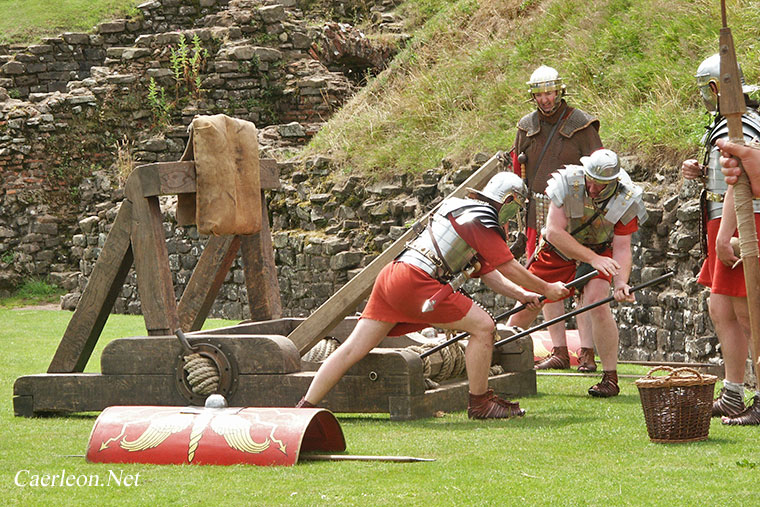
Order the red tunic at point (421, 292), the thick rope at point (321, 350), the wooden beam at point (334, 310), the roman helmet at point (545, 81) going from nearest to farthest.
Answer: the red tunic at point (421, 292) → the wooden beam at point (334, 310) → the thick rope at point (321, 350) → the roman helmet at point (545, 81)

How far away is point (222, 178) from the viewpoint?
6.82m

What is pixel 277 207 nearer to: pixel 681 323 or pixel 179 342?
pixel 681 323

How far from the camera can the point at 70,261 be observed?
20031 millimetres

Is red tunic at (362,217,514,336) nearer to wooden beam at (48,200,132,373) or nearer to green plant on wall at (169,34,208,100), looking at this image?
wooden beam at (48,200,132,373)

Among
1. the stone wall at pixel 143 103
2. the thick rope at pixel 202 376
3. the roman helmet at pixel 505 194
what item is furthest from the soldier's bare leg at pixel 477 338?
the stone wall at pixel 143 103

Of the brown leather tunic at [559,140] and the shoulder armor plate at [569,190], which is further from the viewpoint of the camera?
the brown leather tunic at [559,140]

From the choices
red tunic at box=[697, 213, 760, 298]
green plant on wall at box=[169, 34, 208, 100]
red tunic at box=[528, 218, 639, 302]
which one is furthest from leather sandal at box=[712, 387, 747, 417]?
green plant on wall at box=[169, 34, 208, 100]

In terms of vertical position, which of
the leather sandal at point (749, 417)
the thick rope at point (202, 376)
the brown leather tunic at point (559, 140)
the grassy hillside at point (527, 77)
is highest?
the grassy hillside at point (527, 77)

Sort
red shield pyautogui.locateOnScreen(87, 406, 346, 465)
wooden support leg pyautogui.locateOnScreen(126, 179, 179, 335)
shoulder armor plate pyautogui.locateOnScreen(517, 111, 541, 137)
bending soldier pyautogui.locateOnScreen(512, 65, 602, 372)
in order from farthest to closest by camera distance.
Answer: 1. shoulder armor plate pyautogui.locateOnScreen(517, 111, 541, 137)
2. bending soldier pyautogui.locateOnScreen(512, 65, 602, 372)
3. wooden support leg pyautogui.locateOnScreen(126, 179, 179, 335)
4. red shield pyautogui.locateOnScreen(87, 406, 346, 465)

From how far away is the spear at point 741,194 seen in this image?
200 inches

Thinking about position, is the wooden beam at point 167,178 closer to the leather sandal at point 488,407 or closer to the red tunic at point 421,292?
the red tunic at point 421,292

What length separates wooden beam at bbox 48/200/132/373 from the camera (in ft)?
23.1

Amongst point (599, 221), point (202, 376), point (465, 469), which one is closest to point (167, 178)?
point (202, 376)

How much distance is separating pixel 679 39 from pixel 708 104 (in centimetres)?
569
